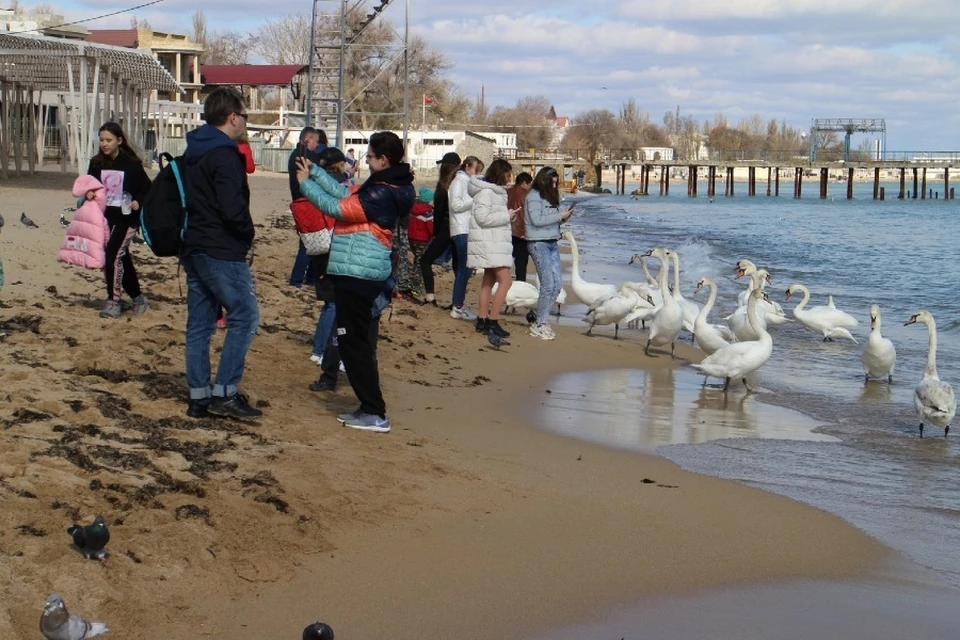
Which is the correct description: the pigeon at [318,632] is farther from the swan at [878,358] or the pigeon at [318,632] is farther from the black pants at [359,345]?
the swan at [878,358]

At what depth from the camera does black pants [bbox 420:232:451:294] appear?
1363 centimetres

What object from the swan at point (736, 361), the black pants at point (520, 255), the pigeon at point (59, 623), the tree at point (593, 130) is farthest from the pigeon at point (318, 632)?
the tree at point (593, 130)

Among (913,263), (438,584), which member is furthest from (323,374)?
(913,263)

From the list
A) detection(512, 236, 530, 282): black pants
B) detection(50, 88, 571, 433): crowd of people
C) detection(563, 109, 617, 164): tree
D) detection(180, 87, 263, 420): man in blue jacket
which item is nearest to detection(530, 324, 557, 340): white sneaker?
detection(512, 236, 530, 282): black pants

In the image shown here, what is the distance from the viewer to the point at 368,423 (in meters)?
7.14

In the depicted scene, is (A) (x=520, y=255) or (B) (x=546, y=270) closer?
(B) (x=546, y=270)

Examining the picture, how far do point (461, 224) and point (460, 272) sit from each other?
20.9 inches

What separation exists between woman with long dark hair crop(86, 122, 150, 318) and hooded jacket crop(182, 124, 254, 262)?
124 inches

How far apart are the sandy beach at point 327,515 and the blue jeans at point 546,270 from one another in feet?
12.2

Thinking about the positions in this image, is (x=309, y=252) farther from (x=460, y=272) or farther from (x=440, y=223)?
(x=440, y=223)

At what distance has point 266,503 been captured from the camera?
212 inches

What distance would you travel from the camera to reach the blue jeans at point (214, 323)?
6656 mm

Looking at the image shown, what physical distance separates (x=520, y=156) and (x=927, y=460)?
9508 centimetres

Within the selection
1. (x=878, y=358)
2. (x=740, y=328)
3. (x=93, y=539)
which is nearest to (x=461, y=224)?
(x=740, y=328)
